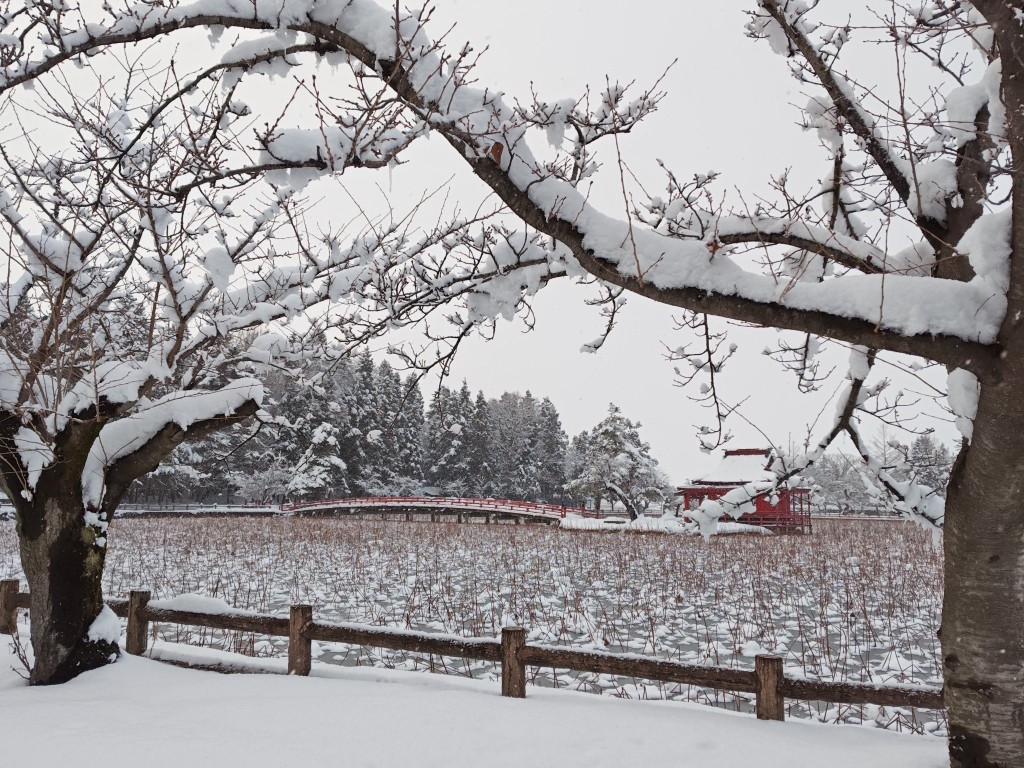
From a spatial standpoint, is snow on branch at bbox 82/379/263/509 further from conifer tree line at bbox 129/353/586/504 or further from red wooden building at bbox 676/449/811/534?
conifer tree line at bbox 129/353/586/504

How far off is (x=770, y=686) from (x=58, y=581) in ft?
21.8

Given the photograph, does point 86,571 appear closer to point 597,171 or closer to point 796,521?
point 597,171

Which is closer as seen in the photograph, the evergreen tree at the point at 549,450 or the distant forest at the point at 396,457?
the distant forest at the point at 396,457

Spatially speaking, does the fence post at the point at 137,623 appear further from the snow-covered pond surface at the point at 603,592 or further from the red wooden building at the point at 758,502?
the red wooden building at the point at 758,502

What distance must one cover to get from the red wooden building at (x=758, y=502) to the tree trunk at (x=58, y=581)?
22455 millimetres

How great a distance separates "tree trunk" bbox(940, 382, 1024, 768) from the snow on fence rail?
129cm

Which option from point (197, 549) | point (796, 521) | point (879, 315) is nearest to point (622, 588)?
point (879, 315)

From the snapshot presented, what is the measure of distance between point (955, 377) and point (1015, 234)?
0.89 m

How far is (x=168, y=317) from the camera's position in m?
6.28

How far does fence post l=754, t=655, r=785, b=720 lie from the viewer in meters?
5.01

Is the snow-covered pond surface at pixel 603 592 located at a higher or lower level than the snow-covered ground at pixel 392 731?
lower

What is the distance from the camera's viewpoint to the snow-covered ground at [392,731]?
4.25 metres

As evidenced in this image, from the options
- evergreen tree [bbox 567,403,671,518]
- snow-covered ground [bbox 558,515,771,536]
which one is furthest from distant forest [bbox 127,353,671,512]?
snow-covered ground [bbox 558,515,771,536]

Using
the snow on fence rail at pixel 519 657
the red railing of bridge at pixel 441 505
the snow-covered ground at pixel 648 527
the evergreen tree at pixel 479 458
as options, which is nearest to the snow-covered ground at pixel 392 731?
the snow on fence rail at pixel 519 657
